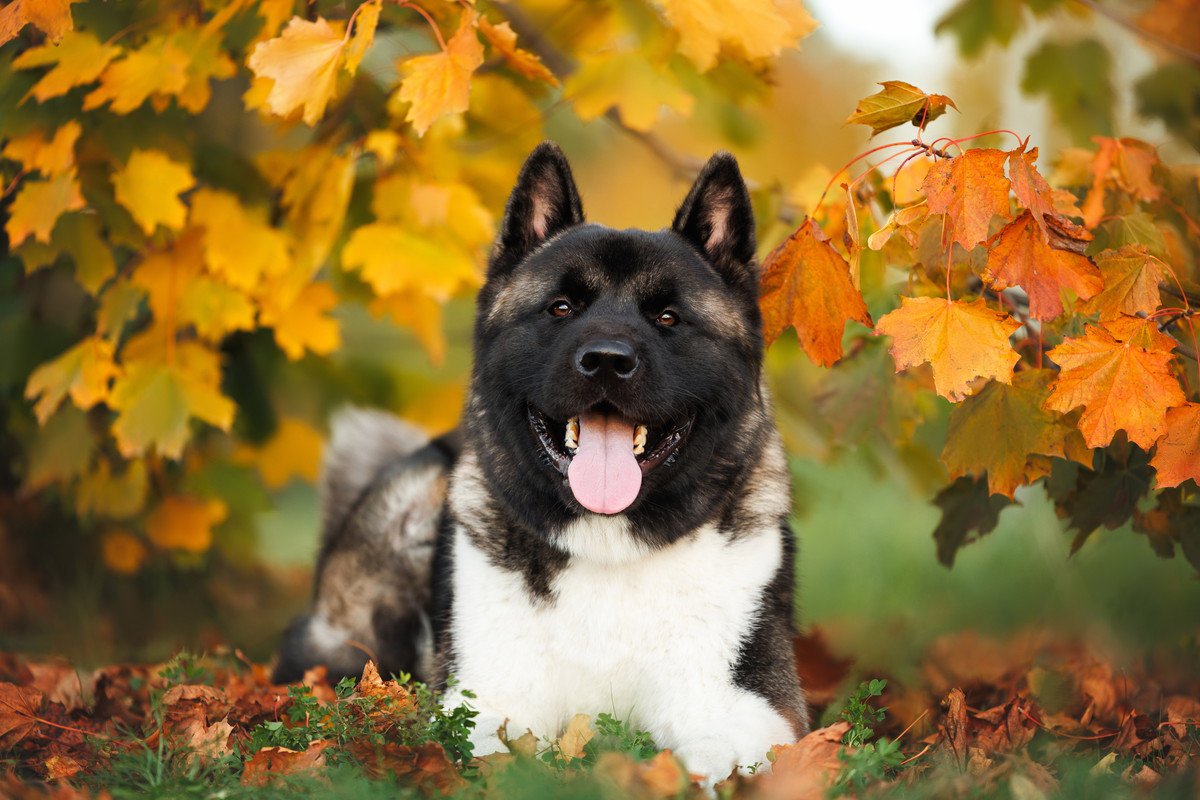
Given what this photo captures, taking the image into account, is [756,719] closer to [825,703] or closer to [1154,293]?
[825,703]

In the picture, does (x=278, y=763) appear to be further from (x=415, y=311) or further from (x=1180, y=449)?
(x=415, y=311)

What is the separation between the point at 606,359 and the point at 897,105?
3.31 ft

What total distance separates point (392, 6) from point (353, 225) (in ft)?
3.80

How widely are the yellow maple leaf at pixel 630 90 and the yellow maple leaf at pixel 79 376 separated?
6.54 ft

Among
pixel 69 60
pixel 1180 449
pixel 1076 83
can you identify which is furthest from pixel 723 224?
pixel 1076 83

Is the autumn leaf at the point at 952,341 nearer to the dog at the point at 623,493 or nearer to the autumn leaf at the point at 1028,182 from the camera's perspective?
the autumn leaf at the point at 1028,182

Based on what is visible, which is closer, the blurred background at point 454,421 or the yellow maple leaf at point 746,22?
the yellow maple leaf at point 746,22

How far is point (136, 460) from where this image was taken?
4777 millimetres

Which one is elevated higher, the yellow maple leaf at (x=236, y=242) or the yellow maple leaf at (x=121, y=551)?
the yellow maple leaf at (x=236, y=242)

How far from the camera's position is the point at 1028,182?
2.75 meters

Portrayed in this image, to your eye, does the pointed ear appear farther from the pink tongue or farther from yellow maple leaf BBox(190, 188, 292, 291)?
yellow maple leaf BBox(190, 188, 292, 291)

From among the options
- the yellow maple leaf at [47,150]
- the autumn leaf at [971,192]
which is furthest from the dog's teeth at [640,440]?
the yellow maple leaf at [47,150]

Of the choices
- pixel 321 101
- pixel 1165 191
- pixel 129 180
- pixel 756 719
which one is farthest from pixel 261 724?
pixel 1165 191

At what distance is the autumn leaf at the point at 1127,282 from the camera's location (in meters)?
2.91
